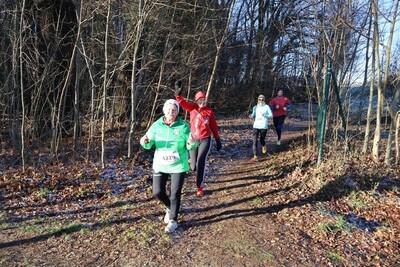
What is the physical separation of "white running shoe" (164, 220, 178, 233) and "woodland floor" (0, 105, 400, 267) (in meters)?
0.07

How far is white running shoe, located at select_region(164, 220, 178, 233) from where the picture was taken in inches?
182

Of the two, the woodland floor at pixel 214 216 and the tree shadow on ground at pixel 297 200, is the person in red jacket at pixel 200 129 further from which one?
the tree shadow on ground at pixel 297 200

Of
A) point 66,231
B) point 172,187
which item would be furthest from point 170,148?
point 66,231

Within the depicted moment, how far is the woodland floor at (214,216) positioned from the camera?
13.8 feet

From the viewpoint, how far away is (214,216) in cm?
525

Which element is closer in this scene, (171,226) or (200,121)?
(171,226)

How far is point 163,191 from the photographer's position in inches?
182

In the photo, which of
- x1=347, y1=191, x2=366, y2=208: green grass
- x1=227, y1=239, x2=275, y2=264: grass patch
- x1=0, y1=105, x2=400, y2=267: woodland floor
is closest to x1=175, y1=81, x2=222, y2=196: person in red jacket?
x1=0, y1=105, x2=400, y2=267: woodland floor

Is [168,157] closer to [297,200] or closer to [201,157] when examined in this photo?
[201,157]

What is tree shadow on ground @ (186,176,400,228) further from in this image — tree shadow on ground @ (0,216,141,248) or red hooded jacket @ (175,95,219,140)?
red hooded jacket @ (175,95,219,140)

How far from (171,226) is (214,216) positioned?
880mm

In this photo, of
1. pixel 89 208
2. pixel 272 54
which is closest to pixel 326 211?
pixel 89 208

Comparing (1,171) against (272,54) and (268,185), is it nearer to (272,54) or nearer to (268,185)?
(268,185)

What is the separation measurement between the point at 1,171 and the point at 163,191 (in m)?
4.94
